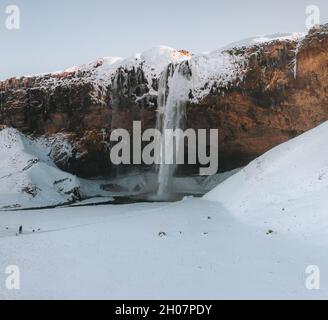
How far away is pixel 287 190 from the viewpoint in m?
15.9

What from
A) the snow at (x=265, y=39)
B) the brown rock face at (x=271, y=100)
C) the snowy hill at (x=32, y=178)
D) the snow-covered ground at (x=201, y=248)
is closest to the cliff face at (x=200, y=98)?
the brown rock face at (x=271, y=100)

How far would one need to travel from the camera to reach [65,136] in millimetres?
39781

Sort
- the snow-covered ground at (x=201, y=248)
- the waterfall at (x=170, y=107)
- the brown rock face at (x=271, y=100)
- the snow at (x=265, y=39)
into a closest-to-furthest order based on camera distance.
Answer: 1. the snow-covered ground at (x=201, y=248)
2. the brown rock face at (x=271, y=100)
3. the snow at (x=265, y=39)
4. the waterfall at (x=170, y=107)

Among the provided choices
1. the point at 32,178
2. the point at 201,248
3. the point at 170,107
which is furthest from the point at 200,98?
the point at 201,248

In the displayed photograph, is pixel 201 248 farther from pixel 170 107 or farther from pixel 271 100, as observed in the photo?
pixel 170 107

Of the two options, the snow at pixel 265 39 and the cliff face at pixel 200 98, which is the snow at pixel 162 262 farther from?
the snow at pixel 265 39

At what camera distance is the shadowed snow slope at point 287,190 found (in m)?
12.5

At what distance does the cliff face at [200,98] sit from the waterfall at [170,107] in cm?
60

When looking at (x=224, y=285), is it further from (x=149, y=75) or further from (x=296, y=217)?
→ (x=149, y=75)

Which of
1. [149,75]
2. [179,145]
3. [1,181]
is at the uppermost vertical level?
[149,75]

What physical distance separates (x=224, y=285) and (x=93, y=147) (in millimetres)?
32694

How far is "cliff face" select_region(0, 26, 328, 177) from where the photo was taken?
97.7 ft

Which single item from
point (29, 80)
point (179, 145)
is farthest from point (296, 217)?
point (29, 80)
